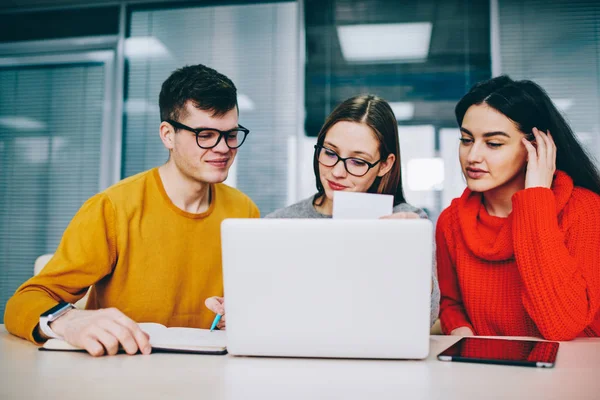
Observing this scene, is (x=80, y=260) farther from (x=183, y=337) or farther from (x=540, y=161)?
(x=540, y=161)

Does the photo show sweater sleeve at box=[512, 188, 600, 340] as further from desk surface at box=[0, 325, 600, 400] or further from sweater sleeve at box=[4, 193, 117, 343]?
sweater sleeve at box=[4, 193, 117, 343]

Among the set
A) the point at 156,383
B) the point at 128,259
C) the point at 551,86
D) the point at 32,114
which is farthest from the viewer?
the point at 32,114

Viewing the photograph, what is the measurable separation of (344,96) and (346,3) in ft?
2.13

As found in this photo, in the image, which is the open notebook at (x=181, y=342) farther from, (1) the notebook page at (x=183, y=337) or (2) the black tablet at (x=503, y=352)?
(2) the black tablet at (x=503, y=352)

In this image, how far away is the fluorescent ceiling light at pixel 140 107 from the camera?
3486 millimetres

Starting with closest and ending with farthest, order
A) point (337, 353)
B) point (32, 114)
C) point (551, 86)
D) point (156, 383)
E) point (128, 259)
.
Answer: point (156, 383) < point (337, 353) < point (128, 259) < point (551, 86) < point (32, 114)

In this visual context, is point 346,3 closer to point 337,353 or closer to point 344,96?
point 344,96

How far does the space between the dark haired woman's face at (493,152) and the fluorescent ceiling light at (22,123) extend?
3337 millimetres

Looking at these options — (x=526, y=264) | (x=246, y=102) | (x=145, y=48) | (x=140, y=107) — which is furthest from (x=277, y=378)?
(x=145, y=48)

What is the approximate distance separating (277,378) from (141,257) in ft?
2.81

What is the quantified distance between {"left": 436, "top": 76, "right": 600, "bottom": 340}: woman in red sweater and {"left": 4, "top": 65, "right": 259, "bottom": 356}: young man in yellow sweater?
763mm

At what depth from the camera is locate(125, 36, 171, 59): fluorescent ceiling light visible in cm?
349

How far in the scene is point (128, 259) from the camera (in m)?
1.47

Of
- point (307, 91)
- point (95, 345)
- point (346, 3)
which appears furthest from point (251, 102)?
point (95, 345)
